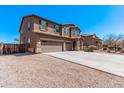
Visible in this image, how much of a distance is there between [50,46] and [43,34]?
9.05 feet

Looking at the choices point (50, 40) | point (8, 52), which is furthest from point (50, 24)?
point (8, 52)

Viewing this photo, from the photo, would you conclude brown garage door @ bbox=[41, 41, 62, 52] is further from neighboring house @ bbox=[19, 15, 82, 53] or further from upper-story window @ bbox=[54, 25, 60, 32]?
upper-story window @ bbox=[54, 25, 60, 32]

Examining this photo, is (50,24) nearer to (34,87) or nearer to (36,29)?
(36,29)

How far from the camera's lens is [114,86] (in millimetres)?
3967

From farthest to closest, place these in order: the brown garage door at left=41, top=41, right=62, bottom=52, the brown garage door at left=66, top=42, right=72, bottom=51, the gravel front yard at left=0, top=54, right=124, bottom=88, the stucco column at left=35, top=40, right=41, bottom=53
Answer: the brown garage door at left=66, top=42, right=72, bottom=51
the brown garage door at left=41, top=41, right=62, bottom=52
the stucco column at left=35, top=40, right=41, bottom=53
the gravel front yard at left=0, top=54, right=124, bottom=88

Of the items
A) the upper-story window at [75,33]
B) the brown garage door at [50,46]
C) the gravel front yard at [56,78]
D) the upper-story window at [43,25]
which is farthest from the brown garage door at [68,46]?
the gravel front yard at [56,78]

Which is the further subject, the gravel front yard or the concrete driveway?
the concrete driveway

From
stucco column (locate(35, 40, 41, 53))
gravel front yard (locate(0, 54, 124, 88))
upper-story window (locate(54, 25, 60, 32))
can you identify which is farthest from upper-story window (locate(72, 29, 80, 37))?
gravel front yard (locate(0, 54, 124, 88))

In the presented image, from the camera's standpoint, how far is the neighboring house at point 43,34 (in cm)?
1512

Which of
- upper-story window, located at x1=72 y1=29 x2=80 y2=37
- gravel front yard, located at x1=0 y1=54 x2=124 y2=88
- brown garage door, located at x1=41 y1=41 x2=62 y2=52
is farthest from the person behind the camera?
upper-story window, located at x1=72 y1=29 x2=80 y2=37

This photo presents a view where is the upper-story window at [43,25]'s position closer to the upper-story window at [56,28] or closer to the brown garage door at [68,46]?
the upper-story window at [56,28]

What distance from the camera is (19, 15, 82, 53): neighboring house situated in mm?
15125
